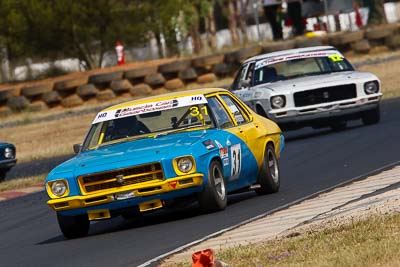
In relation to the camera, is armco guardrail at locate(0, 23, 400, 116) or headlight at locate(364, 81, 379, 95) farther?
armco guardrail at locate(0, 23, 400, 116)

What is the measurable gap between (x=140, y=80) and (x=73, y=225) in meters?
24.6

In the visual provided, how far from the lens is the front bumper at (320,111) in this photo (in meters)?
20.3

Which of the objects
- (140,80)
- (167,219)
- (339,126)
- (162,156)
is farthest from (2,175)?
(140,80)

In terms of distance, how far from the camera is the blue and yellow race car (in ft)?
37.3

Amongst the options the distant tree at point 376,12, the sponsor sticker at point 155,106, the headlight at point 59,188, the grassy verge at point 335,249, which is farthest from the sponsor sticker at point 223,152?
the distant tree at point 376,12

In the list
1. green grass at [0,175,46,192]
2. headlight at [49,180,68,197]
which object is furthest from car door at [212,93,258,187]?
green grass at [0,175,46,192]

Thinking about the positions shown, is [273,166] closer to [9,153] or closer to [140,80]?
[9,153]

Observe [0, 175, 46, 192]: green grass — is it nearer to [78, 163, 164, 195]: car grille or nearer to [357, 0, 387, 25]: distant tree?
[78, 163, 164, 195]: car grille

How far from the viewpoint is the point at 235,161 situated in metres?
12.3

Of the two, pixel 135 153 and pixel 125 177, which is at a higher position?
pixel 135 153

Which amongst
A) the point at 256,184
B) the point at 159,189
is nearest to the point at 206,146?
the point at 159,189

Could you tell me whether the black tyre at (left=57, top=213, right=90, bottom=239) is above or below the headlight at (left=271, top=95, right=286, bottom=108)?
above

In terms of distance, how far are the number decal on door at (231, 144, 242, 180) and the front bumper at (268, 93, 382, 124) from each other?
7.99 m

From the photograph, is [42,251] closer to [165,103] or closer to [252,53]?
[165,103]
